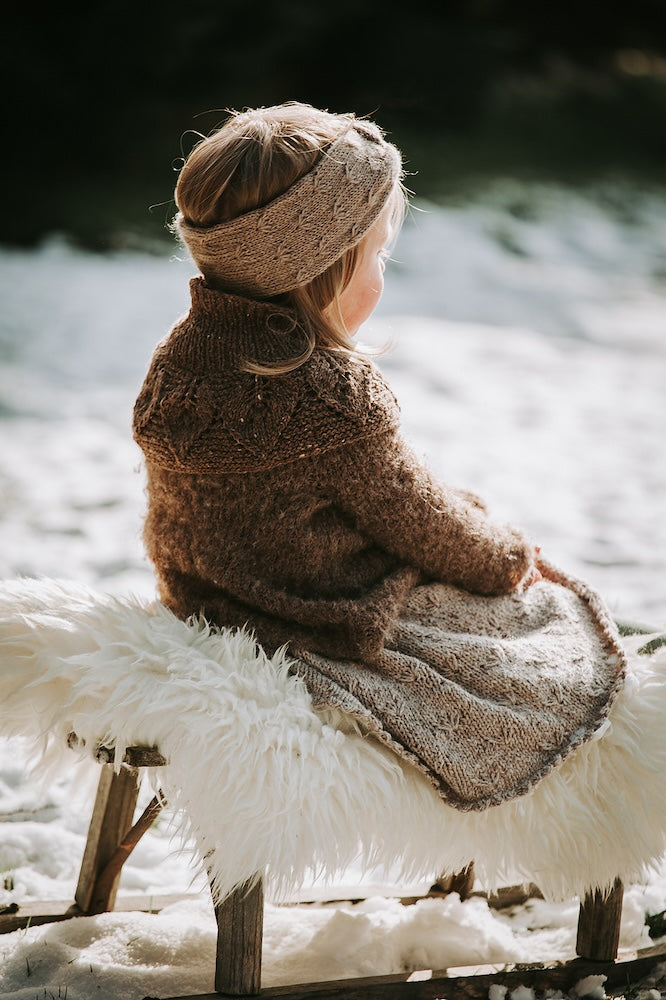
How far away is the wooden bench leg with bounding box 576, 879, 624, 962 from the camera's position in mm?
1354

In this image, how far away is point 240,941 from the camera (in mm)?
1183

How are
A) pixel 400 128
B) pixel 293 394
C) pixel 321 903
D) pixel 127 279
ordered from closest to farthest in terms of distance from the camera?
pixel 293 394 → pixel 321 903 → pixel 127 279 → pixel 400 128

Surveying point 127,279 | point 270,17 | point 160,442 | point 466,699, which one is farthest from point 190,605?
point 270,17

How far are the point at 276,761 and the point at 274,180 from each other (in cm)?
64

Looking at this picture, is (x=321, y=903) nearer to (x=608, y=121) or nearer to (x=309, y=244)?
(x=309, y=244)

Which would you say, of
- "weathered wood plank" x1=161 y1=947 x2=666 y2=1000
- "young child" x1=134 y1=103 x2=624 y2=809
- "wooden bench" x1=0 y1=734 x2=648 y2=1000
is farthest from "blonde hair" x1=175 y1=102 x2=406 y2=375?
"weathered wood plank" x1=161 y1=947 x2=666 y2=1000

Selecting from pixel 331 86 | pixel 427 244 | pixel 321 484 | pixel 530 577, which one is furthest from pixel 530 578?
pixel 331 86

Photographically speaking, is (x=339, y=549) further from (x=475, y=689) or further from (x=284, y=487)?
(x=475, y=689)

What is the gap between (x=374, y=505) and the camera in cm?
122

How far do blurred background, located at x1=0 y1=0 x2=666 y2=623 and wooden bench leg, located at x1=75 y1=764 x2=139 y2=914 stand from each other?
2.30ft

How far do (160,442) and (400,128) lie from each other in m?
6.16

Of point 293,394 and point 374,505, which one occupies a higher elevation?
point 293,394

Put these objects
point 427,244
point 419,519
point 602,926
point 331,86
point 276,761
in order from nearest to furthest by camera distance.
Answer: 1. point 276,761
2. point 419,519
3. point 602,926
4. point 427,244
5. point 331,86

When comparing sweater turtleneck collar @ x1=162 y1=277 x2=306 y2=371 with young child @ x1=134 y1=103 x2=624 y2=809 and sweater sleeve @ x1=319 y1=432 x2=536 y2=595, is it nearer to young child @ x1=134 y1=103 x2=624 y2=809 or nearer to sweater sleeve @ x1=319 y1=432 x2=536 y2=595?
young child @ x1=134 y1=103 x2=624 y2=809
